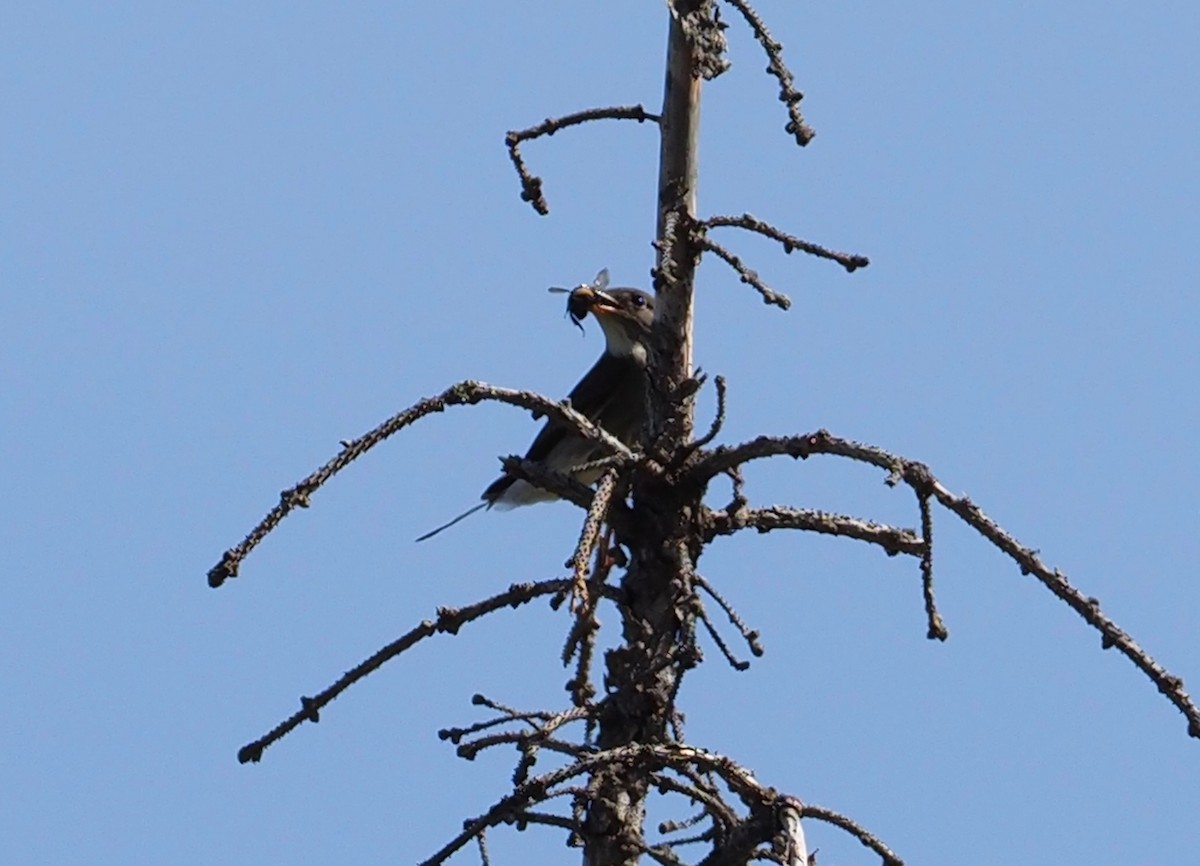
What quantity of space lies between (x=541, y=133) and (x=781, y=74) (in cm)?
74

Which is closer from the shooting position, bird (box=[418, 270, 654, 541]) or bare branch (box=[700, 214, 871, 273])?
bare branch (box=[700, 214, 871, 273])

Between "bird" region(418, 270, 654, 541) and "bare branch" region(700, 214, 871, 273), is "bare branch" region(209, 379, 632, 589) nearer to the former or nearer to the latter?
"bare branch" region(700, 214, 871, 273)

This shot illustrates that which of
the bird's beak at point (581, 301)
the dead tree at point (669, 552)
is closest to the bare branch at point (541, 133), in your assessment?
the dead tree at point (669, 552)

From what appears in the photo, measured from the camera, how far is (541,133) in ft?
17.1

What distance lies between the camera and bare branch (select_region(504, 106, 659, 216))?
203 inches

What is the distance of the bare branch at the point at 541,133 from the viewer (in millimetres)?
5152

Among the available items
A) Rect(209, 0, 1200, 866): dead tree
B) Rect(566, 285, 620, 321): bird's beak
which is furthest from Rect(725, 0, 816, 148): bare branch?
Rect(566, 285, 620, 321): bird's beak

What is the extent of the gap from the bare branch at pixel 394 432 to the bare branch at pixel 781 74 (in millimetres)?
936

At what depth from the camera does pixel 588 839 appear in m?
5.01

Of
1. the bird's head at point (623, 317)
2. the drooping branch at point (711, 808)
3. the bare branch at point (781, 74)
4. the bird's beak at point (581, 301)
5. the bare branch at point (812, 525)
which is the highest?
the bird's head at point (623, 317)

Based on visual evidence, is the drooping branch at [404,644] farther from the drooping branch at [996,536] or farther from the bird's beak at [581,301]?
the bird's beak at [581,301]

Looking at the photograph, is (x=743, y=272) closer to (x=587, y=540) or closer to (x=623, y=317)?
(x=587, y=540)

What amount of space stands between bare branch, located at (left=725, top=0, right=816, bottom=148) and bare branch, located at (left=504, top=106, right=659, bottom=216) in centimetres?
48

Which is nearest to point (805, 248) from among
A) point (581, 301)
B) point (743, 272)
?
point (743, 272)
